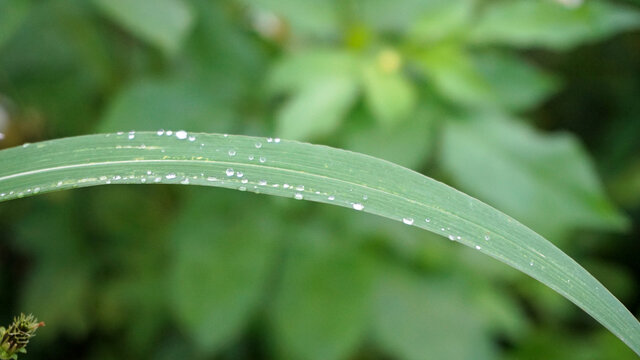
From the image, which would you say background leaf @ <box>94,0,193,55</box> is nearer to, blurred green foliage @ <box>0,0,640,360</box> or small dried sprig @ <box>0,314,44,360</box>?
blurred green foliage @ <box>0,0,640,360</box>

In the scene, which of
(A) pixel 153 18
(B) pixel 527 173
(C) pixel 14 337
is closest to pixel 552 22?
(B) pixel 527 173

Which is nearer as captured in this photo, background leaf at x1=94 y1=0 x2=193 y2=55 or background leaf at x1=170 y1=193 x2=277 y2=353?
background leaf at x1=94 y1=0 x2=193 y2=55

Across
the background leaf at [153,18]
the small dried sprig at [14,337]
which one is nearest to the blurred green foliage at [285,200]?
the background leaf at [153,18]

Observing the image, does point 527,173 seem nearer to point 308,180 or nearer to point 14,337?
point 308,180

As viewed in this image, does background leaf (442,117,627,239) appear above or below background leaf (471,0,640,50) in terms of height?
below

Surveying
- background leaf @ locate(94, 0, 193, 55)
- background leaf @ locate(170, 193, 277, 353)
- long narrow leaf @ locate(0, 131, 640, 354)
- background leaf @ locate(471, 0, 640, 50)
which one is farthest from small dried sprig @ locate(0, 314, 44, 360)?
background leaf @ locate(471, 0, 640, 50)

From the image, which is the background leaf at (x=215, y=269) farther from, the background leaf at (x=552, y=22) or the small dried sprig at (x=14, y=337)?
the small dried sprig at (x=14, y=337)
